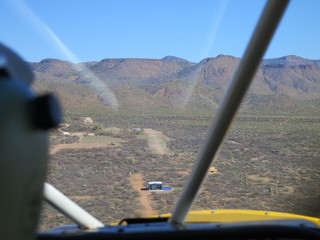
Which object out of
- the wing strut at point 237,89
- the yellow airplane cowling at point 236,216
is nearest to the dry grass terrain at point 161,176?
the yellow airplane cowling at point 236,216

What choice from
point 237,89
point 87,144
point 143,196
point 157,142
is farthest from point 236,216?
point 157,142

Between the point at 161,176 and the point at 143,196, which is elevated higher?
the point at 143,196

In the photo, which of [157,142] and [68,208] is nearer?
[68,208]

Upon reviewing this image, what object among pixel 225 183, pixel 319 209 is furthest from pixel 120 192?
pixel 319 209

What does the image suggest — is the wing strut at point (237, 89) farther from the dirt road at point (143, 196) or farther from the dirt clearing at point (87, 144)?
the dirt clearing at point (87, 144)

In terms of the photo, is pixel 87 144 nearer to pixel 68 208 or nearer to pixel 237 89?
pixel 68 208

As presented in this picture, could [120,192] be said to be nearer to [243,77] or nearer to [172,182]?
[172,182]

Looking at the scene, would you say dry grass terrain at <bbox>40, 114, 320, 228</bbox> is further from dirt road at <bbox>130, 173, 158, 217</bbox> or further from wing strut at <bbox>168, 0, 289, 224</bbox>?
wing strut at <bbox>168, 0, 289, 224</bbox>
